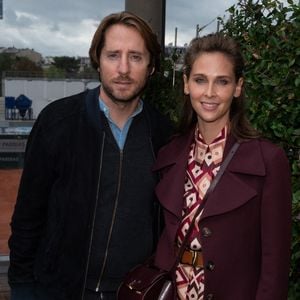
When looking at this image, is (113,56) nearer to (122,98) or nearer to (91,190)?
(122,98)

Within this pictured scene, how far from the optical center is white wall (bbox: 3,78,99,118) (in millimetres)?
5207

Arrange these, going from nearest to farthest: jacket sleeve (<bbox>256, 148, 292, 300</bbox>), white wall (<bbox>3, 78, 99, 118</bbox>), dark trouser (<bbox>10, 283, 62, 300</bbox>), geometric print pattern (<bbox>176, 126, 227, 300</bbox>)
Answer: jacket sleeve (<bbox>256, 148, 292, 300</bbox>)
geometric print pattern (<bbox>176, 126, 227, 300</bbox>)
dark trouser (<bbox>10, 283, 62, 300</bbox>)
white wall (<bbox>3, 78, 99, 118</bbox>)

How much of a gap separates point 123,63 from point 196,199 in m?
0.57

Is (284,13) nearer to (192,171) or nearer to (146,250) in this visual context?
(192,171)

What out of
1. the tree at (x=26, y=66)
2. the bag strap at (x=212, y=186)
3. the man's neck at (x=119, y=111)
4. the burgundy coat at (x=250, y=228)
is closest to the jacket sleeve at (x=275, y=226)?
the burgundy coat at (x=250, y=228)

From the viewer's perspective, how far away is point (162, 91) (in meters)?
3.82

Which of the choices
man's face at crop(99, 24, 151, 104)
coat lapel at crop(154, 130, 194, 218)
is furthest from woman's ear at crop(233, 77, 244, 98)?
man's face at crop(99, 24, 151, 104)

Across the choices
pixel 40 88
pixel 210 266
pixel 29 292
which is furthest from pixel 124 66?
pixel 40 88

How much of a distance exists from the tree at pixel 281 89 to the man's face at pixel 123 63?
539mm

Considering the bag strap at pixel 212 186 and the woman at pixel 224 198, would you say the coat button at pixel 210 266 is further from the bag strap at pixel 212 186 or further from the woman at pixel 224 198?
the bag strap at pixel 212 186

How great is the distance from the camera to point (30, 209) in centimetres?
209

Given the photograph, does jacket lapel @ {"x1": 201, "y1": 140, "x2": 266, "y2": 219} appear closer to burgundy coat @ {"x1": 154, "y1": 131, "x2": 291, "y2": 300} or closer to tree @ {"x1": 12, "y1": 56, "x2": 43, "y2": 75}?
burgundy coat @ {"x1": 154, "y1": 131, "x2": 291, "y2": 300}

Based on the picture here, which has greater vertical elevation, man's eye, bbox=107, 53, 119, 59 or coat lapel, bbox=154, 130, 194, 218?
man's eye, bbox=107, 53, 119, 59

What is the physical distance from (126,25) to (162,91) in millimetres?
1722
